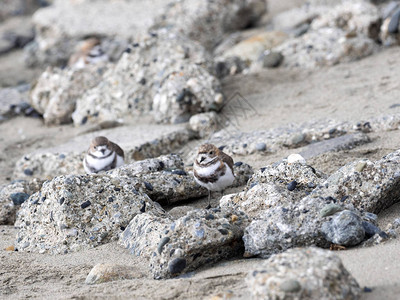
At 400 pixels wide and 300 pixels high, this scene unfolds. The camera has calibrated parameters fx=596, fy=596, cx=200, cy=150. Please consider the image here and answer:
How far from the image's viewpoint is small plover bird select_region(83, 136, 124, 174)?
18.9ft

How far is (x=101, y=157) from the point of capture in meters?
5.75

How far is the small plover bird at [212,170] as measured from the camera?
4910 millimetres

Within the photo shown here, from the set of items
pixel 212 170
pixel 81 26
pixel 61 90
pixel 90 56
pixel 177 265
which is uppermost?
pixel 177 265

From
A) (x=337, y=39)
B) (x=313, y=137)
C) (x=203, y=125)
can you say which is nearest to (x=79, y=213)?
(x=313, y=137)

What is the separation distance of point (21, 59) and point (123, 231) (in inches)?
368

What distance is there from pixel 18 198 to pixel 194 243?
2426mm

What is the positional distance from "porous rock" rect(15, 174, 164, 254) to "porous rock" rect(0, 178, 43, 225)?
0.68 metres

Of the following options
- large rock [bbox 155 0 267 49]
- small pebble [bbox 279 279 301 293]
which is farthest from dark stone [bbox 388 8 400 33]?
small pebble [bbox 279 279 301 293]

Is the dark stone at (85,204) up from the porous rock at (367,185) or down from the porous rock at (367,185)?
down

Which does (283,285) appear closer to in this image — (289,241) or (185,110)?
(289,241)

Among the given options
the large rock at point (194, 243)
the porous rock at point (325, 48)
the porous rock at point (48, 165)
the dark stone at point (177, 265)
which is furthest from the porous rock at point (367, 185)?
the porous rock at point (325, 48)

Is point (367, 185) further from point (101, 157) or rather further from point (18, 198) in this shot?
point (18, 198)

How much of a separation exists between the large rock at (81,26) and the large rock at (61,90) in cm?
297

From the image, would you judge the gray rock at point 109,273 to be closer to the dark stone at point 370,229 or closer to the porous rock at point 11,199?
the dark stone at point 370,229
